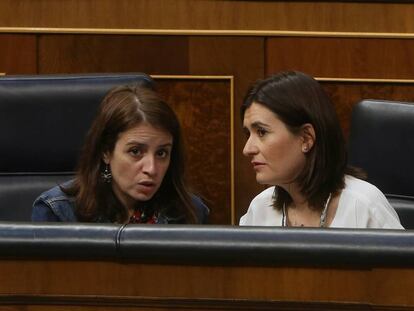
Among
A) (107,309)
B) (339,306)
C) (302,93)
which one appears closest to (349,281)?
(339,306)

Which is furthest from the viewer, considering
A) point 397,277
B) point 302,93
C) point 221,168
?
point 221,168

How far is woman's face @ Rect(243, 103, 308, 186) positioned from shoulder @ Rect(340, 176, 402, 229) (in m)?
0.06

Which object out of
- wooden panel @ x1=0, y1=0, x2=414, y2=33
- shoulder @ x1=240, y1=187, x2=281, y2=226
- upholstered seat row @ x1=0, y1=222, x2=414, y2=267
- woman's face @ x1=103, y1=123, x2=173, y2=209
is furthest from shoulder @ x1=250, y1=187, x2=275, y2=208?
wooden panel @ x1=0, y1=0, x2=414, y2=33

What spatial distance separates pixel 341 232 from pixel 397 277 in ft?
0.14

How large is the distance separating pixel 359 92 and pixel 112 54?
1.21 feet

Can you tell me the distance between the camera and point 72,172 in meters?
1.01

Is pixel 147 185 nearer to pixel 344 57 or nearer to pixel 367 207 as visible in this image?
pixel 367 207

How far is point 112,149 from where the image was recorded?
97 cm

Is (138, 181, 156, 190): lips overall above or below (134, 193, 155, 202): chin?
above

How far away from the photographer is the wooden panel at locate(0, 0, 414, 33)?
1434 mm

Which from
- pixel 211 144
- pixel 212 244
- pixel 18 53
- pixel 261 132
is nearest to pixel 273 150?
pixel 261 132

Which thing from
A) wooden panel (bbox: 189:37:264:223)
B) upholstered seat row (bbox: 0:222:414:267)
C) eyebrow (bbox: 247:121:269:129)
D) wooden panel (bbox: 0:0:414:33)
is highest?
wooden panel (bbox: 0:0:414:33)

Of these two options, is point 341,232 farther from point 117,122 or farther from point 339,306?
point 117,122

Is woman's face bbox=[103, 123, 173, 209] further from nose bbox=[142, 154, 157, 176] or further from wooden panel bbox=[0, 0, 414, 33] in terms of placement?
wooden panel bbox=[0, 0, 414, 33]
